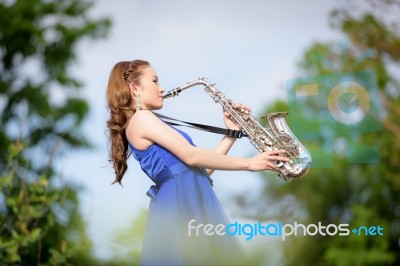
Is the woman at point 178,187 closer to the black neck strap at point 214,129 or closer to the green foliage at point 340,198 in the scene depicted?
the black neck strap at point 214,129

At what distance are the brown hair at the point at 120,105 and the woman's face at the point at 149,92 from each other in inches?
1.2

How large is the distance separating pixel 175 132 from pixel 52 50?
1957 centimetres

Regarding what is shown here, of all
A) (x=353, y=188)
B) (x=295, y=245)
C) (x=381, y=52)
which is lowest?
(x=295, y=245)

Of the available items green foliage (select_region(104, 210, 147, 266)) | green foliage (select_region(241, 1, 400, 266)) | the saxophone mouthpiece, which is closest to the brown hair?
the saxophone mouthpiece

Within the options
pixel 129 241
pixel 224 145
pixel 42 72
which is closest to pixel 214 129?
pixel 224 145

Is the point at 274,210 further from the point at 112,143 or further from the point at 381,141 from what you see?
the point at 112,143

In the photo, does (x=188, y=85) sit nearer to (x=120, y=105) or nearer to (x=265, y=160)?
(x=120, y=105)

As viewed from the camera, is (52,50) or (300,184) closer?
(52,50)

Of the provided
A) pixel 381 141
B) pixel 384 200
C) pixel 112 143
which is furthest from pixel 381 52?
pixel 112 143

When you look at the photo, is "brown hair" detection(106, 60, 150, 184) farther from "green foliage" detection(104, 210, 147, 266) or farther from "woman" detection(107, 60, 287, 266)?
"green foliage" detection(104, 210, 147, 266)

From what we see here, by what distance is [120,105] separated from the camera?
3.78 m

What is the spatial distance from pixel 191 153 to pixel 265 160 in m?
0.33

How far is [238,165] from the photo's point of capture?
3.51 metres

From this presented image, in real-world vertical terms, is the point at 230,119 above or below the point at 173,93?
below
